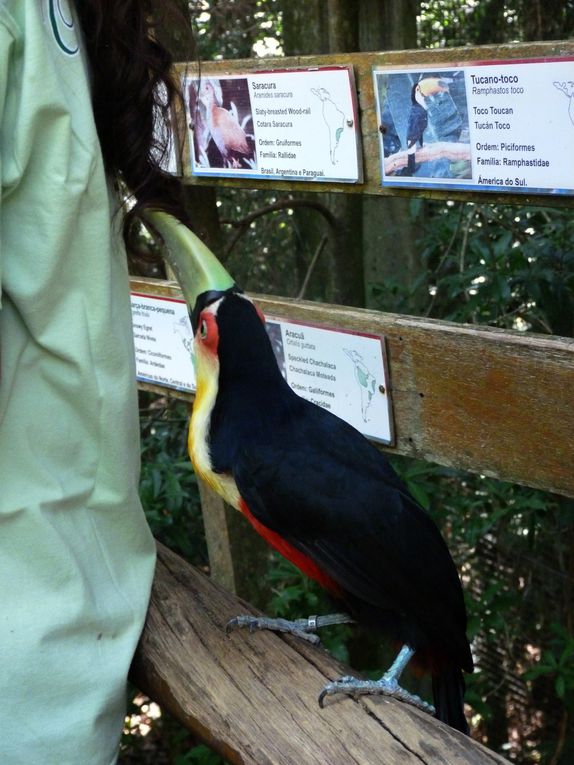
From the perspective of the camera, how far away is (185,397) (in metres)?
2.62

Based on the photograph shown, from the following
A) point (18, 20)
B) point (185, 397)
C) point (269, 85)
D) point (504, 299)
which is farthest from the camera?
point (504, 299)

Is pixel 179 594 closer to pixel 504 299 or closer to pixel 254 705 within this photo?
pixel 254 705

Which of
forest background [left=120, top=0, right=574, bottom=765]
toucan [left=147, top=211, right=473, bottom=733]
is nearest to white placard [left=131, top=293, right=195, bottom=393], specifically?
forest background [left=120, top=0, right=574, bottom=765]

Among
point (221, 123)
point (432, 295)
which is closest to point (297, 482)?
point (221, 123)

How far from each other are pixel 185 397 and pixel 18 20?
142cm

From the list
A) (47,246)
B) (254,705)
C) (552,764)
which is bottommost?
(552,764)

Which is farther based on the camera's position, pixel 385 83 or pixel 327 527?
pixel 385 83

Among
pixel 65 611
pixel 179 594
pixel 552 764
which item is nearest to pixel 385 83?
pixel 179 594

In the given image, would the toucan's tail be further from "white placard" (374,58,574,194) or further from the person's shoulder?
the person's shoulder

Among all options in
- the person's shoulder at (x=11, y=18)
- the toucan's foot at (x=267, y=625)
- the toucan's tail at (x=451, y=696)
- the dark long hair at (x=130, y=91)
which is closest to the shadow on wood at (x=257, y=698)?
the toucan's foot at (x=267, y=625)

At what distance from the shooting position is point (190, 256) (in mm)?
1732

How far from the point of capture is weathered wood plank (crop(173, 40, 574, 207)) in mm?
1740

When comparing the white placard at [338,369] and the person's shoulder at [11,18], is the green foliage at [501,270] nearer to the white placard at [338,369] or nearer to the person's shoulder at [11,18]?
the white placard at [338,369]

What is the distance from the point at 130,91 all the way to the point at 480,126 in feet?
2.04
